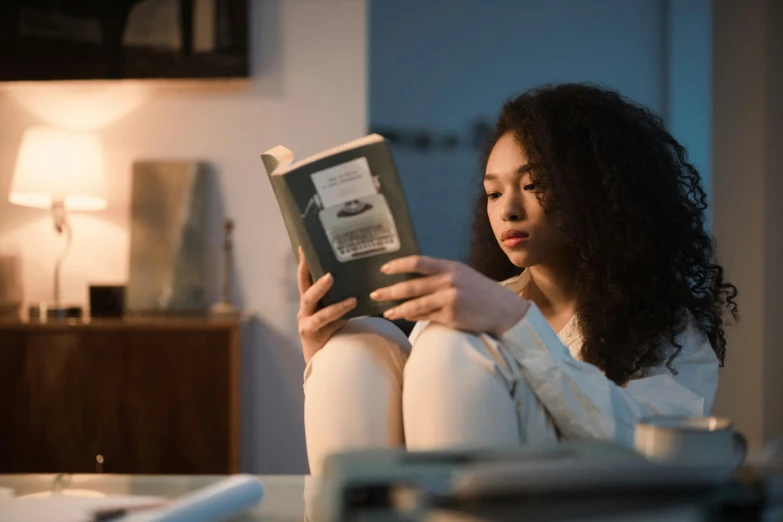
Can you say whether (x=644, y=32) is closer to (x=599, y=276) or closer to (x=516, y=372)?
(x=599, y=276)

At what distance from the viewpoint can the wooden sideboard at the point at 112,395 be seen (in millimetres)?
2711

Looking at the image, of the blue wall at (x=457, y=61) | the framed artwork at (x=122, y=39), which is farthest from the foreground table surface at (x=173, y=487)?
the blue wall at (x=457, y=61)

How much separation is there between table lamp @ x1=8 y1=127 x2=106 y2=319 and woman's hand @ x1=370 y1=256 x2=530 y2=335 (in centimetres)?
210

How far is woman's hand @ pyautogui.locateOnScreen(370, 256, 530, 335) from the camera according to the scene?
108 centimetres

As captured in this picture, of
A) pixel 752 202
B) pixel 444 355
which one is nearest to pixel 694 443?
pixel 444 355

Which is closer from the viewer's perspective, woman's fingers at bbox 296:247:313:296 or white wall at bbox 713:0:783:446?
woman's fingers at bbox 296:247:313:296

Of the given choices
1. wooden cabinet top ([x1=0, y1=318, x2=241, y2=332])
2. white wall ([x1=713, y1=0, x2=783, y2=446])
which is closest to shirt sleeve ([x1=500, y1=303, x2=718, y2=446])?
white wall ([x1=713, y1=0, x2=783, y2=446])

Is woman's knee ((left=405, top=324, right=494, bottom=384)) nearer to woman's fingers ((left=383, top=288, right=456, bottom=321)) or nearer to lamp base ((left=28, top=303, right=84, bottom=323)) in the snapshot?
woman's fingers ((left=383, top=288, right=456, bottom=321))

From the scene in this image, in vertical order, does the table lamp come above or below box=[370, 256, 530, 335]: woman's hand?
above

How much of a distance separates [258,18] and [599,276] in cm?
214

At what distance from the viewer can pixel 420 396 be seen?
1008 mm

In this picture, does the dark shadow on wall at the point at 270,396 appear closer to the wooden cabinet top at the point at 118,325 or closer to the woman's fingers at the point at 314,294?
the wooden cabinet top at the point at 118,325

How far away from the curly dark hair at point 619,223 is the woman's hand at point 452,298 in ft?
1.27

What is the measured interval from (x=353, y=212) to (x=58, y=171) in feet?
7.04
